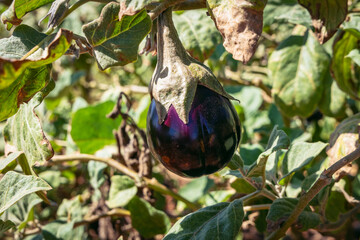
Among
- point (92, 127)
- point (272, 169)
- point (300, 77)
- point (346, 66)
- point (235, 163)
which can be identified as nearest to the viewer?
point (235, 163)

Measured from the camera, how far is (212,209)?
71 cm

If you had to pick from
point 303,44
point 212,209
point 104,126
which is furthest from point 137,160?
point 303,44

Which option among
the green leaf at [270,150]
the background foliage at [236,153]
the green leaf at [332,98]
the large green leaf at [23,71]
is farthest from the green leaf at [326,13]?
the green leaf at [332,98]

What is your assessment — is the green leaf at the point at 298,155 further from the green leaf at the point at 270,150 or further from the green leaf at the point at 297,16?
the green leaf at the point at 297,16

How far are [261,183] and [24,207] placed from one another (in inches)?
22.5

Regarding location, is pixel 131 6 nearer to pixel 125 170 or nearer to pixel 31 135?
pixel 31 135

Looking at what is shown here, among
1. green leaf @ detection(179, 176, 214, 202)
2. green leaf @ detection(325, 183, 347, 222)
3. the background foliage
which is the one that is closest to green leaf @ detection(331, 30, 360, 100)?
the background foliage

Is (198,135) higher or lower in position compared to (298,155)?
higher

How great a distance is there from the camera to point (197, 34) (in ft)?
2.83

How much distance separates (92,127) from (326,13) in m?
0.72

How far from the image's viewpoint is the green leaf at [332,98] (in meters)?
1.07

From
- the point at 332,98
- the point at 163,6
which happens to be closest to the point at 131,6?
the point at 163,6

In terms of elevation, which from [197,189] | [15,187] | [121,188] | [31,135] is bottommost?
[197,189]

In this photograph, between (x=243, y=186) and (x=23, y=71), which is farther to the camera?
(x=243, y=186)
